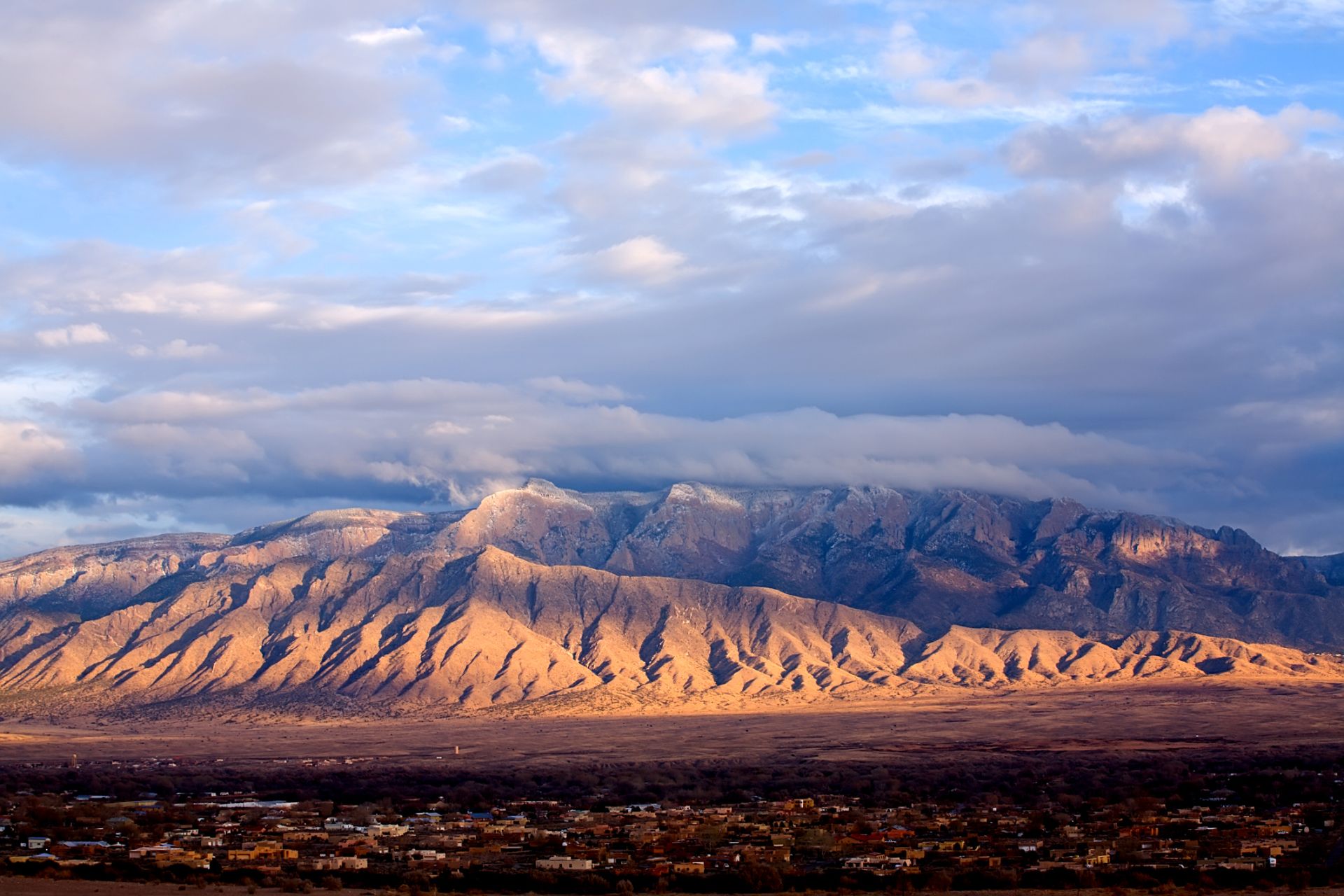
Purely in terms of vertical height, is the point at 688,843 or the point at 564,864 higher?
the point at 564,864

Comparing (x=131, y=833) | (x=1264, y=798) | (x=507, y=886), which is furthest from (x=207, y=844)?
(x=1264, y=798)

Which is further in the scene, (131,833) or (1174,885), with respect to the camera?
(131,833)

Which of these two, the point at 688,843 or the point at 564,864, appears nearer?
the point at 564,864

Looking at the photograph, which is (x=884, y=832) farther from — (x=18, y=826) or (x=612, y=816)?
(x=18, y=826)

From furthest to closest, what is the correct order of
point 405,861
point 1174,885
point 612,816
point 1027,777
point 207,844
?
point 1027,777 → point 612,816 → point 207,844 → point 405,861 → point 1174,885

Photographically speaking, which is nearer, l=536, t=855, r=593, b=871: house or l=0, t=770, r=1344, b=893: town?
l=0, t=770, r=1344, b=893: town

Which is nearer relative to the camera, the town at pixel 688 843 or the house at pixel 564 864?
the town at pixel 688 843

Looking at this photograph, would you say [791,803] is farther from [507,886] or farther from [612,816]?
[507,886]

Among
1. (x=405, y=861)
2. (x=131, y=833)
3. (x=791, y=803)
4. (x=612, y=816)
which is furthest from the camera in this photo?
(x=791, y=803)
